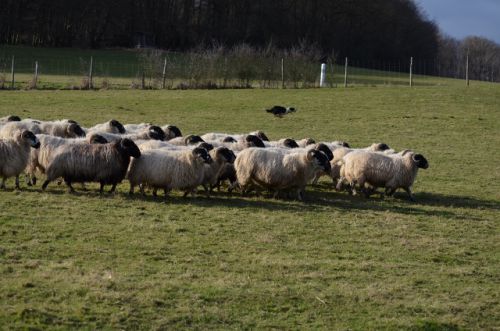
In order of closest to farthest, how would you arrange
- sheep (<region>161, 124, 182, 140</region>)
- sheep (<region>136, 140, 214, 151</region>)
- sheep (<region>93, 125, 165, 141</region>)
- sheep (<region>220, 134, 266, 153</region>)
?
sheep (<region>136, 140, 214, 151</region>), sheep (<region>220, 134, 266, 153</region>), sheep (<region>93, 125, 165, 141</region>), sheep (<region>161, 124, 182, 140</region>)

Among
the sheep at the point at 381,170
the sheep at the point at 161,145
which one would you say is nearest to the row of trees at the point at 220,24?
the sheep at the point at 381,170

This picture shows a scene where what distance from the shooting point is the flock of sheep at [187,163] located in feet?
47.8

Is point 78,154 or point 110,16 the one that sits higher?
point 110,16

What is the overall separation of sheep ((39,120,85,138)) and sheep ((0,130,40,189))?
9.78 ft

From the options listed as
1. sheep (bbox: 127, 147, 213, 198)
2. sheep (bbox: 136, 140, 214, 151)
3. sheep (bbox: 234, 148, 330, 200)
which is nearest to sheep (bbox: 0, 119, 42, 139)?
sheep (bbox: 136, 140, 214, 151)

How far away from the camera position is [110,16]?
7550 cm

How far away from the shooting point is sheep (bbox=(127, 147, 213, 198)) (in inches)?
582

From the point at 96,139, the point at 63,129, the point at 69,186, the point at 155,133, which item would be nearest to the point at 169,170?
the point at 69,186

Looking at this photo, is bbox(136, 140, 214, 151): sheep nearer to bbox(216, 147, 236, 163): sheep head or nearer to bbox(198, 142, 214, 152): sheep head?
bbox(198, 142, 214, 152): sheep head

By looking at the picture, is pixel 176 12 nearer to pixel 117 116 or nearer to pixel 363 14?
pixel 363 14

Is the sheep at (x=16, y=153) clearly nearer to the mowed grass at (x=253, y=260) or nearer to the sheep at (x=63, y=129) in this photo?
the mowed grass at (x=253, y=260)

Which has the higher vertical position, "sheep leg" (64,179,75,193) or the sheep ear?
the sheep ear

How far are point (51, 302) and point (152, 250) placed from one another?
8.19 ft

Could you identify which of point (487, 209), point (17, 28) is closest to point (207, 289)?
point (487, 209)
